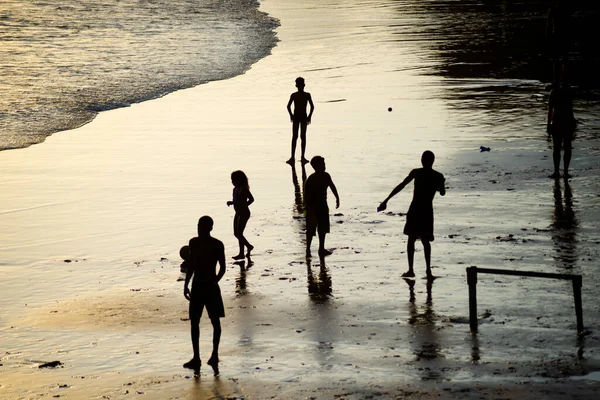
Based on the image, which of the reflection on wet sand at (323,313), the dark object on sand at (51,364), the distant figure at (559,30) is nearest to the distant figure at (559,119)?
the distant figure at (559,30)

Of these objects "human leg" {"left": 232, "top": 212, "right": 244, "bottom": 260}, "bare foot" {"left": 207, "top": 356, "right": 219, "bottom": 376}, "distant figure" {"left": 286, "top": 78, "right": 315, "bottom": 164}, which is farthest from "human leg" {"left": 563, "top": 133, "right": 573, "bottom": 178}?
"bare foot" {"left": 207, "top": 356, "right": 219, "bottom": 376}

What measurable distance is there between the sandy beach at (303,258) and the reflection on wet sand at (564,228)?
53 mm

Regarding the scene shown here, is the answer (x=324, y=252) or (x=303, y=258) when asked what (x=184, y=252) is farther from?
(x=324, y=252)

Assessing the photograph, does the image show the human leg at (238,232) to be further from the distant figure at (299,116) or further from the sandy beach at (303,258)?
the distant figure at (299,116)

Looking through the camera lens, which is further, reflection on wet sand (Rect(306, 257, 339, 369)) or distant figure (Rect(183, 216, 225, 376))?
reflection on wet sand (Rect(306, 257, 339, 369))

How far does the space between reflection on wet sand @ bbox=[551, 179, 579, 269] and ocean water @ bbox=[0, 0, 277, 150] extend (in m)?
12.6

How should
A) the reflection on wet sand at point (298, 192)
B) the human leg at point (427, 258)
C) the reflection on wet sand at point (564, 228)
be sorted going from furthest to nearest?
the reflection on wet sand at point (298, 192), the reflection on wet sand at point (564, 228), the human leg at point (427, 258)

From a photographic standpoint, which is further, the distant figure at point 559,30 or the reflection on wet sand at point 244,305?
the distant figure at point 559,30

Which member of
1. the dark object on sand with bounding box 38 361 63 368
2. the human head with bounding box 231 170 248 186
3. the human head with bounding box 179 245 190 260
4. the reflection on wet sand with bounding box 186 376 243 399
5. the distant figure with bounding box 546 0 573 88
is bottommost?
the reflection on wet sand with bounding box 186 376 243 399

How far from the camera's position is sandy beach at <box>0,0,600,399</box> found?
381 inches

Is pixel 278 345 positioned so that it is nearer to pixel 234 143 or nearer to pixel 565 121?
pixel 565 121

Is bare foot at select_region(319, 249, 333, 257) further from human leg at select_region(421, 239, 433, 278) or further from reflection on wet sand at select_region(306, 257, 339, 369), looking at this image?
human leg at select_region(421, 239, 433, 278)

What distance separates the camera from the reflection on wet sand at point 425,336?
953 centimetres

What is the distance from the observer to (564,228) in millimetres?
14500
